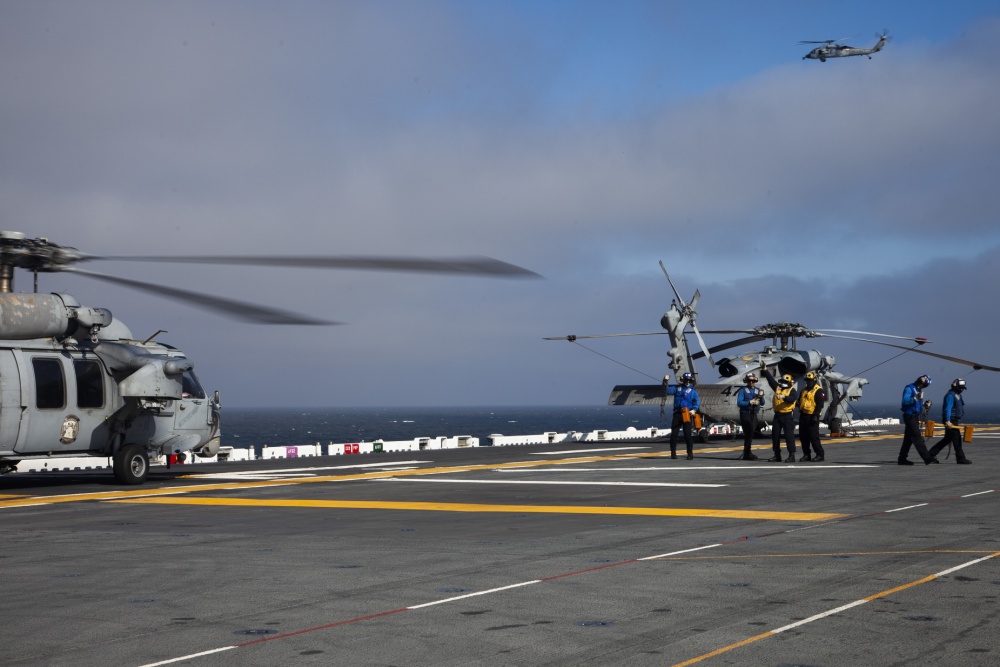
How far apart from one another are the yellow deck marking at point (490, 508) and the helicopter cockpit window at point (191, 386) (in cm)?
411

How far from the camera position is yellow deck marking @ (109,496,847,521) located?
1269 cm

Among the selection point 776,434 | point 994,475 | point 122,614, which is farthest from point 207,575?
point 776,434

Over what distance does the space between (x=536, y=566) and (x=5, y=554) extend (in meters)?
5.43

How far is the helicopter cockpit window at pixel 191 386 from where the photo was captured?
2044cm

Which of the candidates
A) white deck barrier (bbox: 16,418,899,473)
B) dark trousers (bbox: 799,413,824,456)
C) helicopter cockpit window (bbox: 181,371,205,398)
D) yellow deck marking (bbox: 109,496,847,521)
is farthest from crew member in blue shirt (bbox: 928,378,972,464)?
helicopter cockpit window (bbox: 181,371,205,398)

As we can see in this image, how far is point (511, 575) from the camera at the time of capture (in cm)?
868

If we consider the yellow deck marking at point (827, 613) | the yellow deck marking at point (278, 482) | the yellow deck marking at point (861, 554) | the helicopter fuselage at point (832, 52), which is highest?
the helicopter fuselage at point (832, 52)

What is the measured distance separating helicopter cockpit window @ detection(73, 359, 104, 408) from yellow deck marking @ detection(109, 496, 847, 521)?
3.02m

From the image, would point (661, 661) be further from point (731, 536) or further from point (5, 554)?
point (5, 554)

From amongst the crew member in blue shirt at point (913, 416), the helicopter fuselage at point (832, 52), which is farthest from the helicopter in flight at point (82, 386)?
the helicopter fuselage at point (832, 52)

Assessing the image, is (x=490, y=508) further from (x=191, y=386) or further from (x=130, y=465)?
(x=191, y=386)

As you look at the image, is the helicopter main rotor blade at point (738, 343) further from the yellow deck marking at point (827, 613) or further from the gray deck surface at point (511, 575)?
the yellow deck marking at point (827, 613)

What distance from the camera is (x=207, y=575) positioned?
352 inches

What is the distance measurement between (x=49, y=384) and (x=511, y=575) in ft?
40.0
